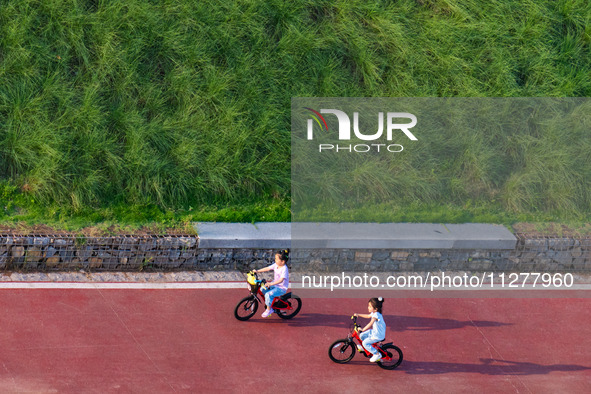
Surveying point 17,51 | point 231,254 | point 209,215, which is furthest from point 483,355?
point 17,51

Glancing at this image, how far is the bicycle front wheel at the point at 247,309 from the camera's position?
396 inches

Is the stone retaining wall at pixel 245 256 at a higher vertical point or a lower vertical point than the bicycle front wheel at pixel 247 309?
higher

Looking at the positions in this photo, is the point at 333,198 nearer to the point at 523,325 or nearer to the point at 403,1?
the point at 523,325

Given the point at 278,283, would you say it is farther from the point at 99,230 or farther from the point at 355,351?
the point at 99,230

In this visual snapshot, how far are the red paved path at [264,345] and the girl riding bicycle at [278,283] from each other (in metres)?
0.34

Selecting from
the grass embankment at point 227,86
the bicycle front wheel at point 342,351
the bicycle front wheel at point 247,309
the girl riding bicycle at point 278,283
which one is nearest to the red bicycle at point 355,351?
the bicycle front wheel at point 342,351

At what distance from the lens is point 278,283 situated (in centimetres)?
997

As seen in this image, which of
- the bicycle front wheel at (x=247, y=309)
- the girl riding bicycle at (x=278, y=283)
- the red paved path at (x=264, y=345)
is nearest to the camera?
the red paved path at (x=264, y=345)

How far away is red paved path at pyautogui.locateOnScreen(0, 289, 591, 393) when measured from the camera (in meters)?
8.62

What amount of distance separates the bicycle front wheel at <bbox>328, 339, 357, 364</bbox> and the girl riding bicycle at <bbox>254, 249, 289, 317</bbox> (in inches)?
49.9

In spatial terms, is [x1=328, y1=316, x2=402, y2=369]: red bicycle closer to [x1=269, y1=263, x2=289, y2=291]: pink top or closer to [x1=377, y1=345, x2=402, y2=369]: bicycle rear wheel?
[x1=377, y1=345, x2=402, y2=369]: bicycle rear wheel

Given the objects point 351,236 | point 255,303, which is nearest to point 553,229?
point 351,236

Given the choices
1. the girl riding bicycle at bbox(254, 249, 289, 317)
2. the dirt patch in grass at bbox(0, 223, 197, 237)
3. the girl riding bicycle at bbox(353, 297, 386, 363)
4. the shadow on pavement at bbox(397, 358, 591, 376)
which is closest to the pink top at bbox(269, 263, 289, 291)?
the girl riding bicycle at bbox(254, 249, 289, 317)

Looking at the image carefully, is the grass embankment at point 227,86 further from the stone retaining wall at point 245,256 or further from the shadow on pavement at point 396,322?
the shadow on pavement at point 396,322
